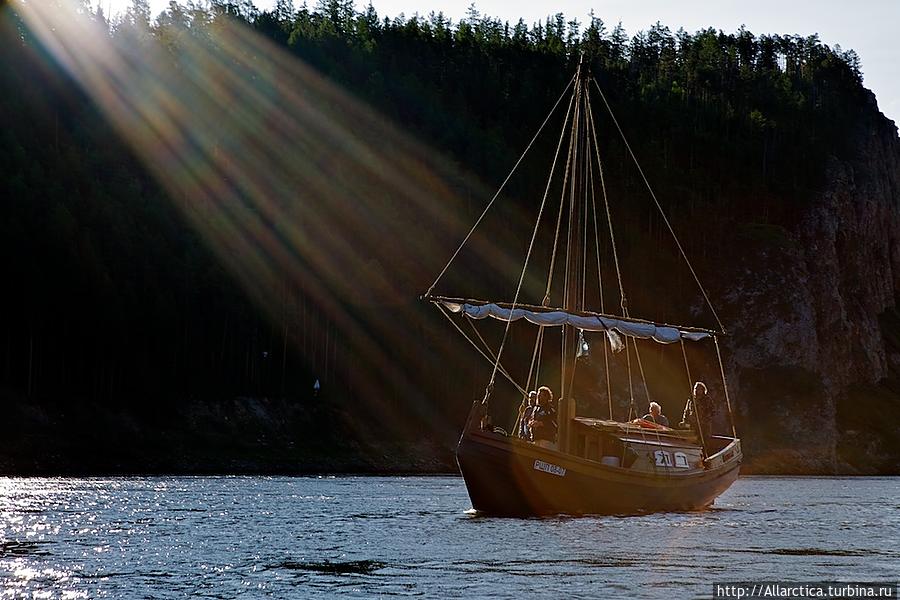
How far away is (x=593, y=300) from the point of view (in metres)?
168

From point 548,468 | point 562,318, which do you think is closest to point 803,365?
point 562,318

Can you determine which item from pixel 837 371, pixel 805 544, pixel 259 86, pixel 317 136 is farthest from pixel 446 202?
pixel 805 544

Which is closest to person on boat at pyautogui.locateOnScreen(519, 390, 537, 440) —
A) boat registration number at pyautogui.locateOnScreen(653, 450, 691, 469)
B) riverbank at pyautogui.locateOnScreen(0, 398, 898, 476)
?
boat registration number at pyautogui.locateOnScreen(653, 450, 691, 469)

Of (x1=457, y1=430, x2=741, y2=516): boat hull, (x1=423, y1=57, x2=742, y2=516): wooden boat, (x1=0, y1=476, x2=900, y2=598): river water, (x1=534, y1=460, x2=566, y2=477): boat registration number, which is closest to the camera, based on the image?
(x1=0, y1=476, x2=900, y2=598): river water

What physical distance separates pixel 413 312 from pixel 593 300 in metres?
22.7

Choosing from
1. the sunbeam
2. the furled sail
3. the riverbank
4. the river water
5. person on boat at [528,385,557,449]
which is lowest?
the riverbank

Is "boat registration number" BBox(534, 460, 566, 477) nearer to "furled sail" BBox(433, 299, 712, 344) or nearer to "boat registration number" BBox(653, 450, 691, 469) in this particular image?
"boat registration number" BBox(653, 450, 691, 469)

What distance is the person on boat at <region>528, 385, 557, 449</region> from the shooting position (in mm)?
56031

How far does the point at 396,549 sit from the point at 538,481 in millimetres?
12958

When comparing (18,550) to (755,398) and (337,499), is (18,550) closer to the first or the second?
(337,499)

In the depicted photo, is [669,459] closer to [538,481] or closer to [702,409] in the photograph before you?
[702,409]

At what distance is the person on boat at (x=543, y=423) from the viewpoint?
2206 inches

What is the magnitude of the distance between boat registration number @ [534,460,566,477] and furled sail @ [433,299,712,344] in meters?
Answer: 7.63

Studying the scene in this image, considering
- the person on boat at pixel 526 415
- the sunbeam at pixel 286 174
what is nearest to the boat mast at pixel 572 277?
the person on boat at pixel 526 415
